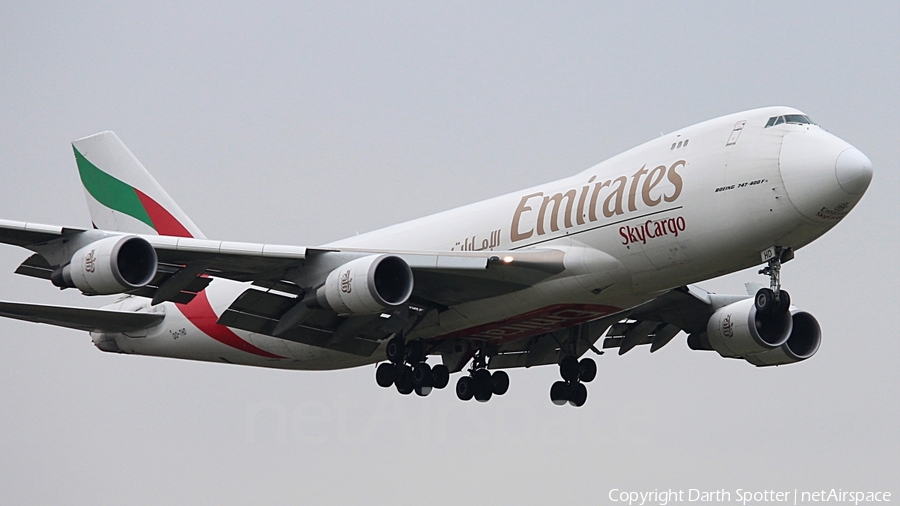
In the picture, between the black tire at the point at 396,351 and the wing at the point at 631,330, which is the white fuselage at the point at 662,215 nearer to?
the black tire at the point at 396,351

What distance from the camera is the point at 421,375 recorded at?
30656mm

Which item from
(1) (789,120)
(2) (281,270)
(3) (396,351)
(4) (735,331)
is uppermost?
(1) (789,120)

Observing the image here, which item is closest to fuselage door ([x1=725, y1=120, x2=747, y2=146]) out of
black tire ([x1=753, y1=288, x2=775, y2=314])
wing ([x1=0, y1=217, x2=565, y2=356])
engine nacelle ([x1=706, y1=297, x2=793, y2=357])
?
black tire ([x1=753, y1=288, x2=775, y2=314])

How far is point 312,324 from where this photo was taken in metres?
30.5

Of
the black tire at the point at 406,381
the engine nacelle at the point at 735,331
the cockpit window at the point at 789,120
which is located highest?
the cockpit window at the point at 789,120

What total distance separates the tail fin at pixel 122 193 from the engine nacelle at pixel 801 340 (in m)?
16.8

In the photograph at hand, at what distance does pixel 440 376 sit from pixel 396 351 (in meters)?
1.76

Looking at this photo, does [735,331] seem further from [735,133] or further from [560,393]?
[735,133]

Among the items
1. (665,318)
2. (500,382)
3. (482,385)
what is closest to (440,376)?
(482,385)

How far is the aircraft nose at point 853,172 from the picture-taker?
23906 millimetres

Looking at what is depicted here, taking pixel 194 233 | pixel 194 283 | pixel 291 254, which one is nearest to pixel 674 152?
pixel 291 254

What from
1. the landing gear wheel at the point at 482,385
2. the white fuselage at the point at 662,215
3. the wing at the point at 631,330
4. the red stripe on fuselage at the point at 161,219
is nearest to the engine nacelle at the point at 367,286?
the white fuselage at the point at 662,215

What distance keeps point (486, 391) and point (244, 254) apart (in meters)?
9.18

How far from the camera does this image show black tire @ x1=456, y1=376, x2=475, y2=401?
3316cm
